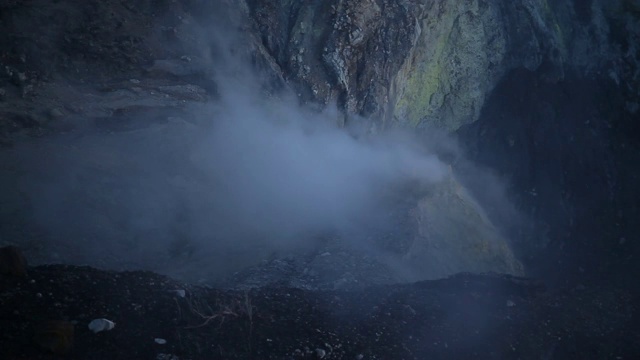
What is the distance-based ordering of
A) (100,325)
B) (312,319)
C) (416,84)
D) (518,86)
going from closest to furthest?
(100,325) < (312,319) < (416,84) < (518,86)

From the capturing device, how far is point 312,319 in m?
4.71

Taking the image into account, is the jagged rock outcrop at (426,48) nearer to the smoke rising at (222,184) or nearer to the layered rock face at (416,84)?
the layered rock face at (416,84)

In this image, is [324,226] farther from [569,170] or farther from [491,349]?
[569,170]

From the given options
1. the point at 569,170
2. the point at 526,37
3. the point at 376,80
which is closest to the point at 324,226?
the point at 376,80

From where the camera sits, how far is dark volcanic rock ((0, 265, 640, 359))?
12.4 ft

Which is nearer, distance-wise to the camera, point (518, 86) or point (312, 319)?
point (312, 319)

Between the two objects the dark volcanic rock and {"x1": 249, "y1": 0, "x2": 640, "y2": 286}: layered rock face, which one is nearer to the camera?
the dark volcanic rock

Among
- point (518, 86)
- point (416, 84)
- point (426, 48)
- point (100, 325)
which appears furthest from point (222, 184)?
point (518, 86)

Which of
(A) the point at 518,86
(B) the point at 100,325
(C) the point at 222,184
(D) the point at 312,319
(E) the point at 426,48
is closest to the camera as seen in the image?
(B) the point at 100,325

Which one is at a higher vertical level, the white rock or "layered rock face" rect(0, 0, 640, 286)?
"layered rock face" rect(0, 0, 640, 286)

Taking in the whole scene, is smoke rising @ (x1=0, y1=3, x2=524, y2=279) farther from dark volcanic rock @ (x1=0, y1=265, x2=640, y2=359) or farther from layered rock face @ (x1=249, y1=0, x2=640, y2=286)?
dark volcanic rock @ (x1=0, y1=265, x2=640, y2=359)

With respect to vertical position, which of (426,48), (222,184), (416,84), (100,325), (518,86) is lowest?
(100,325)

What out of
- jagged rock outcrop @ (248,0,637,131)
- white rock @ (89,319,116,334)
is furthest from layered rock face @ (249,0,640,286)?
white rock @ (89,319,116,334)

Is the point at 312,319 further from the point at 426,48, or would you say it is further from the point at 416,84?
the point at 426,48
